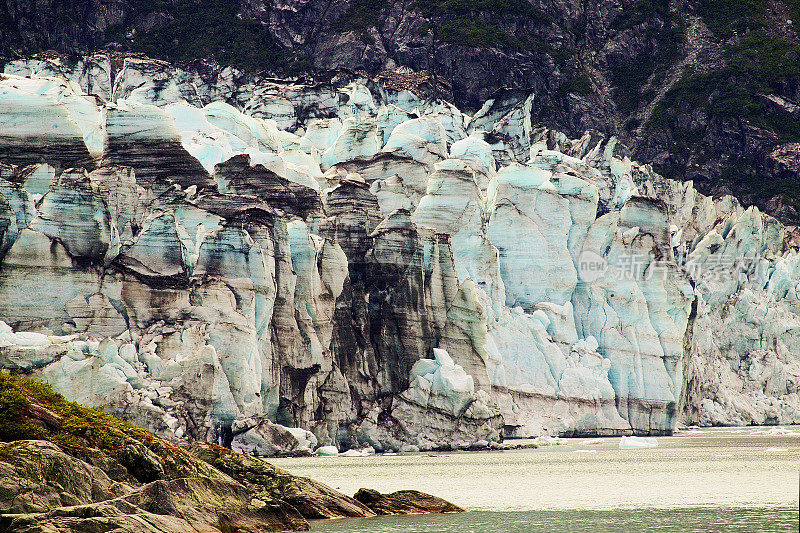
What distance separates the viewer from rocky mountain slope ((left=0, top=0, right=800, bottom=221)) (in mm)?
117625

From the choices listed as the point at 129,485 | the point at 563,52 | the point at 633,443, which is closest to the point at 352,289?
the point at 633,443

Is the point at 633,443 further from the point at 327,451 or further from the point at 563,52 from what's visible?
the point at 563,52

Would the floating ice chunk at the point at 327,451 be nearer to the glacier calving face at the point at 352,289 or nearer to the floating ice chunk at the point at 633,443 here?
the glacier calving face at the point at 352,289

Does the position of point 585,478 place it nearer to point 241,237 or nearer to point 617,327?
point 241,237

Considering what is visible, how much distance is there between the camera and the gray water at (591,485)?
77.8 ft

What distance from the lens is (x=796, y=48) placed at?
425 ft

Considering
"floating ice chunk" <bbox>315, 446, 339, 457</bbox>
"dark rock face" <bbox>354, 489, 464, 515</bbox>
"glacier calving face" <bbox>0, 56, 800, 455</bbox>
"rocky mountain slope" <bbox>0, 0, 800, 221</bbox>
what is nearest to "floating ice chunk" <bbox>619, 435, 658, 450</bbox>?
"glacier calving face" <bbox>0, 56, 800, 455</bbox>

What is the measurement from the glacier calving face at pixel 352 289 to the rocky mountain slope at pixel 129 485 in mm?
13284

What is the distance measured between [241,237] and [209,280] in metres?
2.98

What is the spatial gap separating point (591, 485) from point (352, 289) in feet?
70.5

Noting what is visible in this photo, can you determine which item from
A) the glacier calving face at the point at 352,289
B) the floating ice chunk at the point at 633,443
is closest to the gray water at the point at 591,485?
the floating ice chunk at the point at 633,443

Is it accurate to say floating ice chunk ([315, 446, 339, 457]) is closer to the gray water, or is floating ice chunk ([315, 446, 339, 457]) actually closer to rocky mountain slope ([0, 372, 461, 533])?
the gray water

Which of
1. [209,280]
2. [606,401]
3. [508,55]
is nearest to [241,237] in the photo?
[209,280]

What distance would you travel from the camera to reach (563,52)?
433 feet
